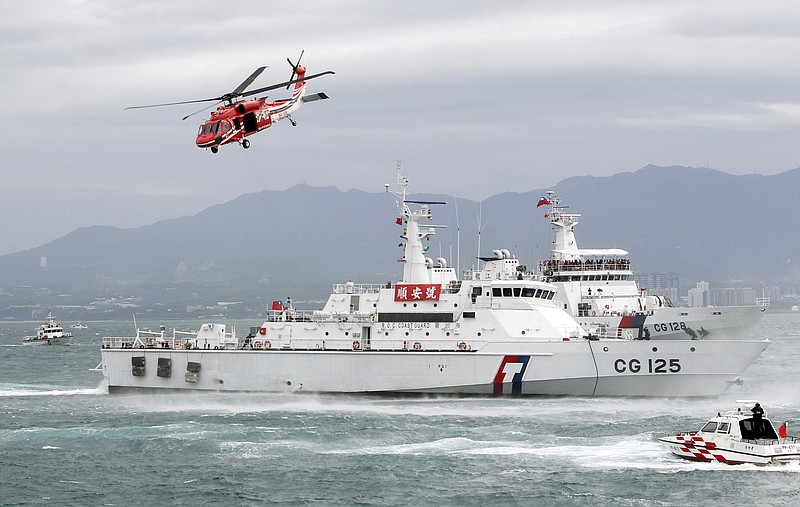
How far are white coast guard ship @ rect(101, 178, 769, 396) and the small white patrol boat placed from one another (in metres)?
11.0

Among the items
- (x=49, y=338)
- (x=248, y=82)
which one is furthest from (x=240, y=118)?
(x=49, y=338)

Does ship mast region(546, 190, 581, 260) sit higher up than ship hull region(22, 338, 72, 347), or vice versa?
ship mast region(546, 190, 581, 260)

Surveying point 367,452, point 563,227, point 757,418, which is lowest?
point 367,452

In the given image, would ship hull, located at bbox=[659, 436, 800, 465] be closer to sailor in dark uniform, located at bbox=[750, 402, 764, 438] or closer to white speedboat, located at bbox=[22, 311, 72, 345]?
sailor in dark uniform, located at bbox=[750, 402, 764, 438]

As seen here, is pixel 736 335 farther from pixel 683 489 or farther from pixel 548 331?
pixel 683 489

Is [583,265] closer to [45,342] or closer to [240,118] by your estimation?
[240,118]

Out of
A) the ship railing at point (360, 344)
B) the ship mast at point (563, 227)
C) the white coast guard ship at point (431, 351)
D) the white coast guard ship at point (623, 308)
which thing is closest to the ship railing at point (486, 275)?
the white coast guard ship at point (431, 351)

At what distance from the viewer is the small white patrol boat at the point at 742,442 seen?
27.1m

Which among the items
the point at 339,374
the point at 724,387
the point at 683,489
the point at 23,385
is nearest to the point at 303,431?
the point at 339,374

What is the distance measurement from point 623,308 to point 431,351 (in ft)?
48.4

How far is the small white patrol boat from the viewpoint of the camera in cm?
2712

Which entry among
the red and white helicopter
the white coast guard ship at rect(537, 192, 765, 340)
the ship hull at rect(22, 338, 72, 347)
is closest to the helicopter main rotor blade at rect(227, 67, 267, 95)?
the red and white helicopter

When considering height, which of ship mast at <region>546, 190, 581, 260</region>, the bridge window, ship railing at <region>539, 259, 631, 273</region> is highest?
ship mast at <region>546, 190, 581, 260</region>

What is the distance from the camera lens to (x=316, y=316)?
139 feet
